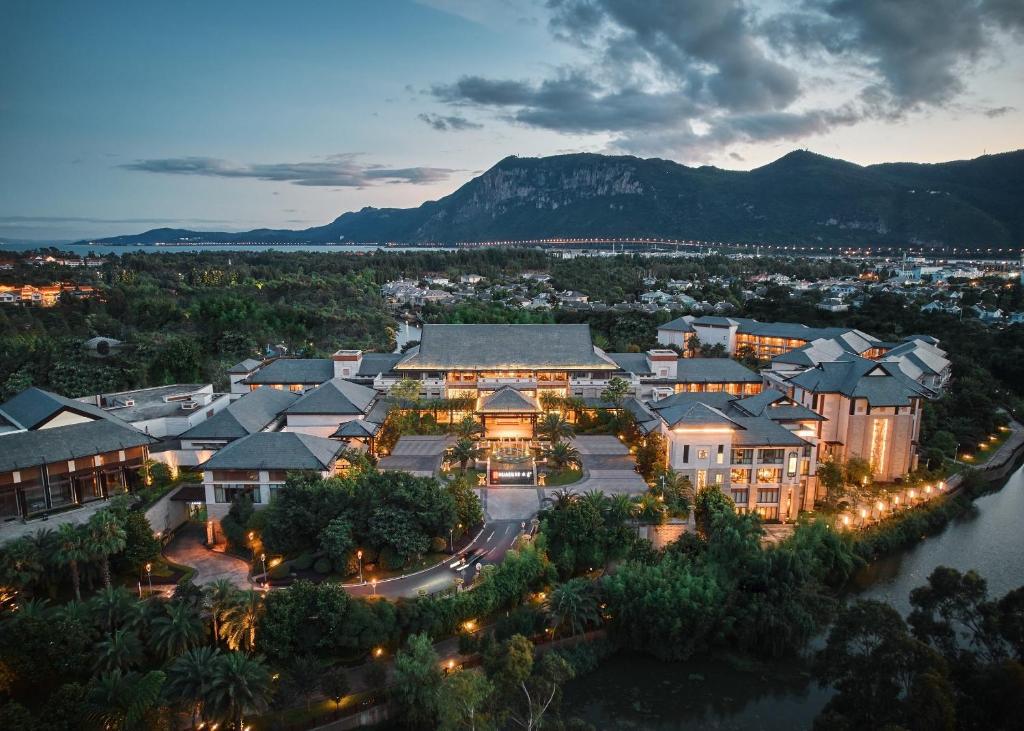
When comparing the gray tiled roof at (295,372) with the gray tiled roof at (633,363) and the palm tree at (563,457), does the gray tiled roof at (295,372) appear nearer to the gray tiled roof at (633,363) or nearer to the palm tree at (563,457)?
the palm tree at (563,457)

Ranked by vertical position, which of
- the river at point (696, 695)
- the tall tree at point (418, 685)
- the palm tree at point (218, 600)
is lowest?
the river at point (696, 695)

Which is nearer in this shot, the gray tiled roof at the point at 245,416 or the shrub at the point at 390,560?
the shrub at the point at 390,560

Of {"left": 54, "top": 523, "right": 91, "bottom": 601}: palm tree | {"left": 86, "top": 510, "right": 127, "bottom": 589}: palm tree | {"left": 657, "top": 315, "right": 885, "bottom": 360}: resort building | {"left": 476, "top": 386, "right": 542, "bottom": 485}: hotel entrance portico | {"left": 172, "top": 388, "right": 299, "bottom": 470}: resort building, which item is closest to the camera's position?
{"left": 54, "top": 523, "right": 91, "bottom": 601}: palm tree

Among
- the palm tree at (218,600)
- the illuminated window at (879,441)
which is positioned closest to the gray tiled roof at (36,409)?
the palm tree at (218,600)

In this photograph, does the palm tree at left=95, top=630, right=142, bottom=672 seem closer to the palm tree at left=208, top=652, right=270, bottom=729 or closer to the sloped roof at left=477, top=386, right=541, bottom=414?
the palm tree at left=208, top=652, right=270, bottom=729

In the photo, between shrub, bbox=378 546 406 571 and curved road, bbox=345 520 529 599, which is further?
shrub, bbox=378 546 406 571

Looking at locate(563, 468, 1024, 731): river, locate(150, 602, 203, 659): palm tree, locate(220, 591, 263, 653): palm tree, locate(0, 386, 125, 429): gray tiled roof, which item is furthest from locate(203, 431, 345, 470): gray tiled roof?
locate(563, 468, 1024, 731): river

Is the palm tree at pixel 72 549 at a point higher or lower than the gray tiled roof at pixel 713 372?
lower
